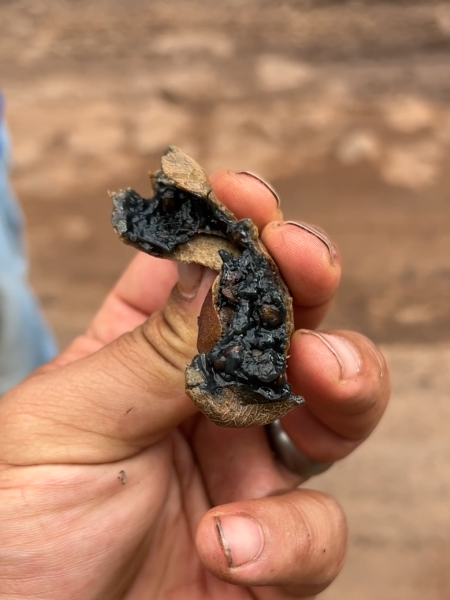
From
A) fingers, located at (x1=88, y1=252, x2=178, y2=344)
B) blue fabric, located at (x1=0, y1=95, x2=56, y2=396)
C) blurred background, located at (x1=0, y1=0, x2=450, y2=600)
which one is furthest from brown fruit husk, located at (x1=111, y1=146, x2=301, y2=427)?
blurred background, located at (x1=0, y1=0, x2=450, y2=600)

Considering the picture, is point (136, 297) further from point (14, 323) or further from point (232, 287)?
point (14, 323)

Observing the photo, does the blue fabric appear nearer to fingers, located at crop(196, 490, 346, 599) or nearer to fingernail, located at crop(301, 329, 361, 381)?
fingers, located at crop(196, 490, 346, 599)

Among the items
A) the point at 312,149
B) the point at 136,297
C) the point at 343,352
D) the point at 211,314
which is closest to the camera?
the point at 211,314

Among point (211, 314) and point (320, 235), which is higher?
point (320, 235)

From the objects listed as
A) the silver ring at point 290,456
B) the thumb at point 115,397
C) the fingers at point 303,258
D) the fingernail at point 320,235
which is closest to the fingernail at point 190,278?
the thumb at point 115,397

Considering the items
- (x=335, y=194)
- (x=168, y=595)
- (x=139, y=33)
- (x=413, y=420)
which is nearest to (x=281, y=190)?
(x=335, y=194)

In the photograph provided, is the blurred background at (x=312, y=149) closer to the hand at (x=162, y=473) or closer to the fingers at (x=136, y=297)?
the hand at (x=162, y=473)

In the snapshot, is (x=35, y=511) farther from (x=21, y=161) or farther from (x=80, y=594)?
(x=21, y=161)

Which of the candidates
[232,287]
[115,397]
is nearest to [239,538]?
[115,397]
